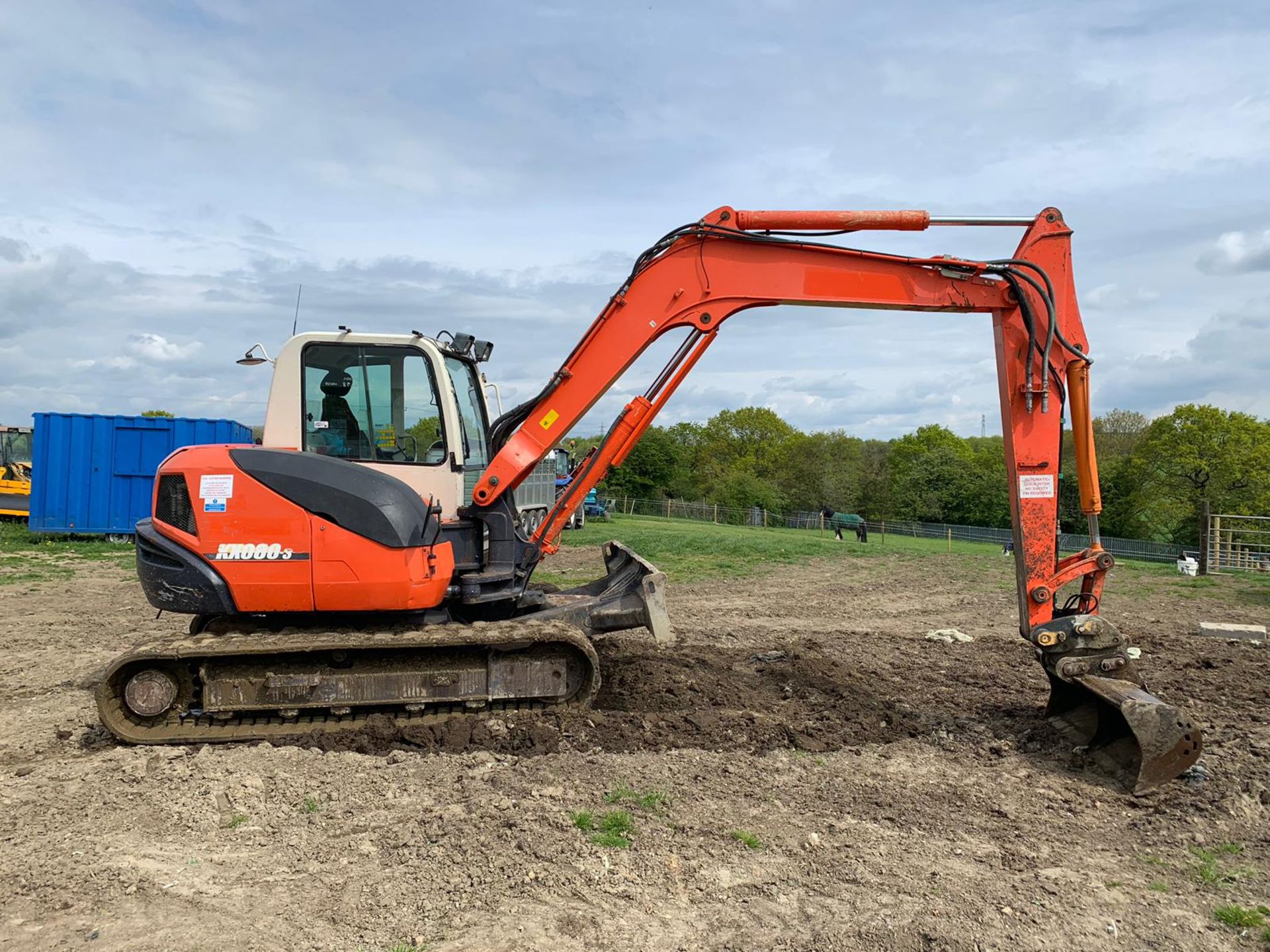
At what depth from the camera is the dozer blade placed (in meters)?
5.56

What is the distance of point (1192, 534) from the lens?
49.2m

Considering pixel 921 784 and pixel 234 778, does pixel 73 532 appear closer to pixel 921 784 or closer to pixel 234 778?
pixel 234 778

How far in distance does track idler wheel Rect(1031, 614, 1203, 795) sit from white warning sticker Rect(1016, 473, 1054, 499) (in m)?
0.88

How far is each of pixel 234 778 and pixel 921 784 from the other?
431 cm

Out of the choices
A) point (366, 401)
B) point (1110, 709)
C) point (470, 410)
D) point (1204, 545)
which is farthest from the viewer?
point (1204, 545)

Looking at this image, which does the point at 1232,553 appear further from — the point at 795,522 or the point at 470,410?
the point at 795,522

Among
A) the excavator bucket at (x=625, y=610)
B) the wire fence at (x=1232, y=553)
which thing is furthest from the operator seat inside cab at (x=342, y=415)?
the wire fence at (x=1232, y=553)

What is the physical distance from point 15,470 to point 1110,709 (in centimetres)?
2810

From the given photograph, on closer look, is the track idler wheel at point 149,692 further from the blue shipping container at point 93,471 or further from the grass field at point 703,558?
the blue shipping container at point 93,471

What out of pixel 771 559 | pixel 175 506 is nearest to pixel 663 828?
pixel 175 506

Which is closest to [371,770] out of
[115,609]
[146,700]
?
[146,700]

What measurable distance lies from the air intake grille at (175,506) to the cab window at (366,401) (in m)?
0.90

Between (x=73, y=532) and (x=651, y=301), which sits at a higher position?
(x=651, y=301)

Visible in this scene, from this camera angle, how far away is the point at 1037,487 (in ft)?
21.1
